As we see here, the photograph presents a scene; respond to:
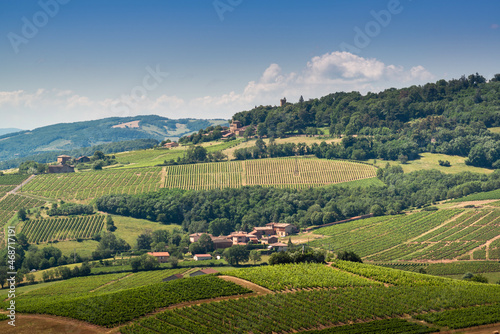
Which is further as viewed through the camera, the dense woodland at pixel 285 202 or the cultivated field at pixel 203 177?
the cultivated field at pixel 203 177

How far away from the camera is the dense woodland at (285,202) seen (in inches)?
4220

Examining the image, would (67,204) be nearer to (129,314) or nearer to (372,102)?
(129,314)

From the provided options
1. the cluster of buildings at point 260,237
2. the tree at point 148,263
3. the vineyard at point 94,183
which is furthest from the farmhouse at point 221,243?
the vineyard at point 94,183

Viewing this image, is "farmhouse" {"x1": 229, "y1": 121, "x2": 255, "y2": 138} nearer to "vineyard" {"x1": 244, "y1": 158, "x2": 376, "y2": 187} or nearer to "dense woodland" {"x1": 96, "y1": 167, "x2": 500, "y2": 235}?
"vineyard" {"x1": 244, "y1": 158, "x2": 376, "y2": 187}

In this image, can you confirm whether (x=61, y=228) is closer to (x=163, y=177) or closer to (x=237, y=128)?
(x=163, y=177)

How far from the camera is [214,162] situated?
138250 mm

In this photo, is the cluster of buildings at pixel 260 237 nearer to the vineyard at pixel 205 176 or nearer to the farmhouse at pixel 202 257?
the farmhouse at pixel 202 257

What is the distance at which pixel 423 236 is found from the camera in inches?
3533

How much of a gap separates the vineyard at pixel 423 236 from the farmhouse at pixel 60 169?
65538 millimetres

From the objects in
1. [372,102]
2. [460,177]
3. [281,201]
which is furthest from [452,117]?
[281,201]

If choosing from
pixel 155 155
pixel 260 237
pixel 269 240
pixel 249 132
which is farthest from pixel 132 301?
pixel 249 132

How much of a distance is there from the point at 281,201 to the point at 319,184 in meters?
12.4

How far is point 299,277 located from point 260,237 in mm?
50062

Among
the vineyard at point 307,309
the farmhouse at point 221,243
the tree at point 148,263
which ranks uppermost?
the vineyard at point 307,309
